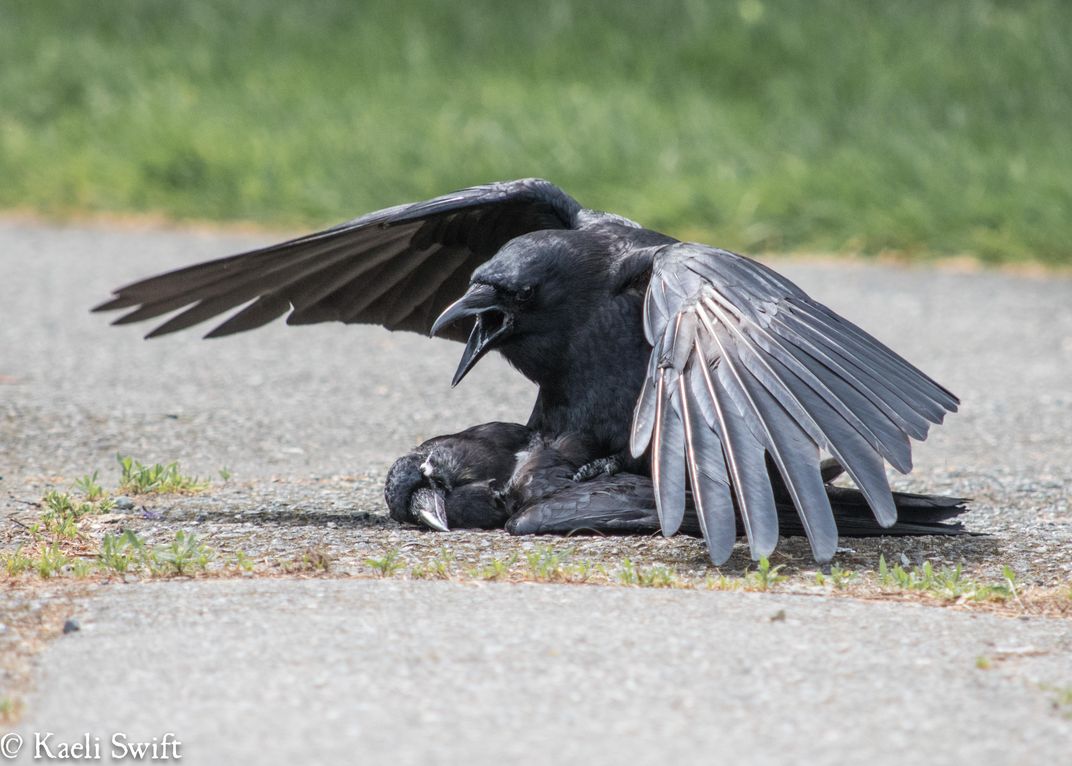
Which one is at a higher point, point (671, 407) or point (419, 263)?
point (419, 263)

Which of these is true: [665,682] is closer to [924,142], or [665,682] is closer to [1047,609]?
[1047,609]

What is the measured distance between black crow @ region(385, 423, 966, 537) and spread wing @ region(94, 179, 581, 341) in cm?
68

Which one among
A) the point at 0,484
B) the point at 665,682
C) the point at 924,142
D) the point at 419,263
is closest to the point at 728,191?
the point at 924,142

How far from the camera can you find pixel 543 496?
448 cm

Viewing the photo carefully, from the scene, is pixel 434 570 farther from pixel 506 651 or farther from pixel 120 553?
pixel 120 553

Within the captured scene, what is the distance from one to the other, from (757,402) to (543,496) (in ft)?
2.70

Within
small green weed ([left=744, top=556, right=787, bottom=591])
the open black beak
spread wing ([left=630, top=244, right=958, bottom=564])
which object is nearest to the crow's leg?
the open black beak

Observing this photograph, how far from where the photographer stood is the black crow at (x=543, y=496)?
4336 millimetres

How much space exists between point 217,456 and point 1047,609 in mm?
3195

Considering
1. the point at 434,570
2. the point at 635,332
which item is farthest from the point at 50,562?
the point at 635,332

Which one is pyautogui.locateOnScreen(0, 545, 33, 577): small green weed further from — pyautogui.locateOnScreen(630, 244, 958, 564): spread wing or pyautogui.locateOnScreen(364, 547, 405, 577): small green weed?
pyautogui.locateOnScreen(630, 244, 958, 564): spread wing

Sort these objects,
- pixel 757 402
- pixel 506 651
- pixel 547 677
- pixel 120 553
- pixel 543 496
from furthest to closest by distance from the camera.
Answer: pixel 543 496, pixel 120 553, pixel 757 402, pixel 506 651, pixel 547 677

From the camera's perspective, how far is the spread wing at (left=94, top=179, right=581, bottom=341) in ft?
16.6

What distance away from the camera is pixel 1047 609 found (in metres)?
3.74
